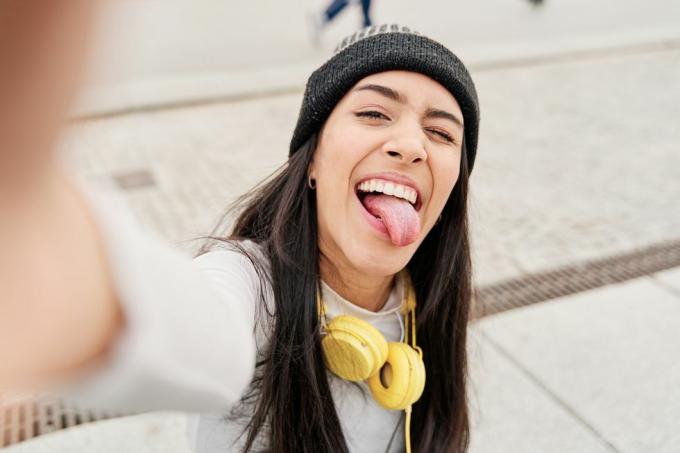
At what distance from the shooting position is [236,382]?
2.39 feet

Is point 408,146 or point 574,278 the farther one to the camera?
point 574,278

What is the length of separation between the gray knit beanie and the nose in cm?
18

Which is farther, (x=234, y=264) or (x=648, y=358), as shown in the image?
(x=648, y=358)

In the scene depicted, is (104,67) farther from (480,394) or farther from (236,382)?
(480,394)

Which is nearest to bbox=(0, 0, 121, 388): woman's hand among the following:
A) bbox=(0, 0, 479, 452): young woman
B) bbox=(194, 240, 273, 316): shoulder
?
bbox=(0, 0, 479, 452): young woman

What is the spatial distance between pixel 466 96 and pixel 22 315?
1361 mm

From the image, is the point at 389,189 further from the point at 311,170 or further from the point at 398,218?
the point at 311,170

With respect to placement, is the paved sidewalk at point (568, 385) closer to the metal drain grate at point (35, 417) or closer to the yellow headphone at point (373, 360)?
the metal drain grate at point (35, 417)

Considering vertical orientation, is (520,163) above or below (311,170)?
below

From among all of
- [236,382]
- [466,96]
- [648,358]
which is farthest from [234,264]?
[648,358]

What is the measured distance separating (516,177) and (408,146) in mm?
3693

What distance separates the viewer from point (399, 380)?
1.55 metres

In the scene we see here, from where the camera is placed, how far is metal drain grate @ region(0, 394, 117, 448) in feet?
7.87

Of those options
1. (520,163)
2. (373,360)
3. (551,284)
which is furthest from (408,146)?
(520,163)
